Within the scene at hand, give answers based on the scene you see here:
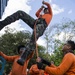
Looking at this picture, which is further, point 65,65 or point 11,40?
point 11,40

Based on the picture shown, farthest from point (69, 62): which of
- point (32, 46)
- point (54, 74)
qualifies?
point (32, 46)

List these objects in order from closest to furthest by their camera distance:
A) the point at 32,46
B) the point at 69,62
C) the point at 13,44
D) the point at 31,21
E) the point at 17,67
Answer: the point at 69,62, the point at 32,46, the point at 31,21, the point at 17,67, the point at 13,44

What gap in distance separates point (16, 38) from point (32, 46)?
3470 cm

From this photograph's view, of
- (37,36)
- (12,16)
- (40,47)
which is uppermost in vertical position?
(12,16)

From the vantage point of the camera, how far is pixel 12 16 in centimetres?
664

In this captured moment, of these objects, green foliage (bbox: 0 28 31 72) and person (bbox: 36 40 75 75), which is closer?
person (bbox: 36 40 75 75)

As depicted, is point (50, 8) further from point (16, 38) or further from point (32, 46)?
point (16, 38)

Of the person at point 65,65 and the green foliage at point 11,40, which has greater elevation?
the person at point 65,65

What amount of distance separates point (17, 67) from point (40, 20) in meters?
1.61

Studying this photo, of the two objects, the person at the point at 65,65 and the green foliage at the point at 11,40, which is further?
the green foliage at the point at 11,40

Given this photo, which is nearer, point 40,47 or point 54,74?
point 54,74

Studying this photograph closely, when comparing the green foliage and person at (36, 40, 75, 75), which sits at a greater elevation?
person at (36, 40, 75, 75)

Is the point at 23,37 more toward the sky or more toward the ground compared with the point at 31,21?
more toward the ground

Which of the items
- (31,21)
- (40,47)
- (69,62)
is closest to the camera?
(69,62)
